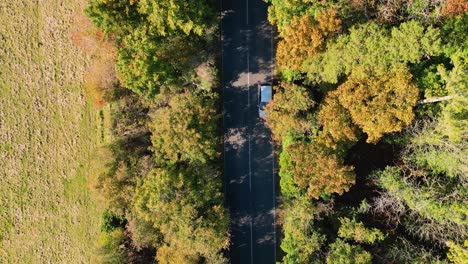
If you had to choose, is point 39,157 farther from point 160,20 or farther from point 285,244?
point 285,244

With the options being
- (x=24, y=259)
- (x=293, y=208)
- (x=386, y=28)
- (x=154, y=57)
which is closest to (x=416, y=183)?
(x=293, y=208)

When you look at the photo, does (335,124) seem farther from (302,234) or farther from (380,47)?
(302,234)

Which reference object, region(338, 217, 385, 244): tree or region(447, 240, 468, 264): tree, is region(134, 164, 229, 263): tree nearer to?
region(338, 217, 385, 244): tree

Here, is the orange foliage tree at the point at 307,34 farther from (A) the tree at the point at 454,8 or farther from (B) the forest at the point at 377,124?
(A) the tree at the point at 454,8

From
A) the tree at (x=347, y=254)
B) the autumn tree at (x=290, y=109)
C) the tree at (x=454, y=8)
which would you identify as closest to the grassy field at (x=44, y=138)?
→ the autumn tree at (x=290, y=109)

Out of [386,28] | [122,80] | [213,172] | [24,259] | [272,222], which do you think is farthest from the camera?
[24,259]

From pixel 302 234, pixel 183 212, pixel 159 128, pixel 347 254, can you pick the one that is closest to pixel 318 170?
pixel 302 234
